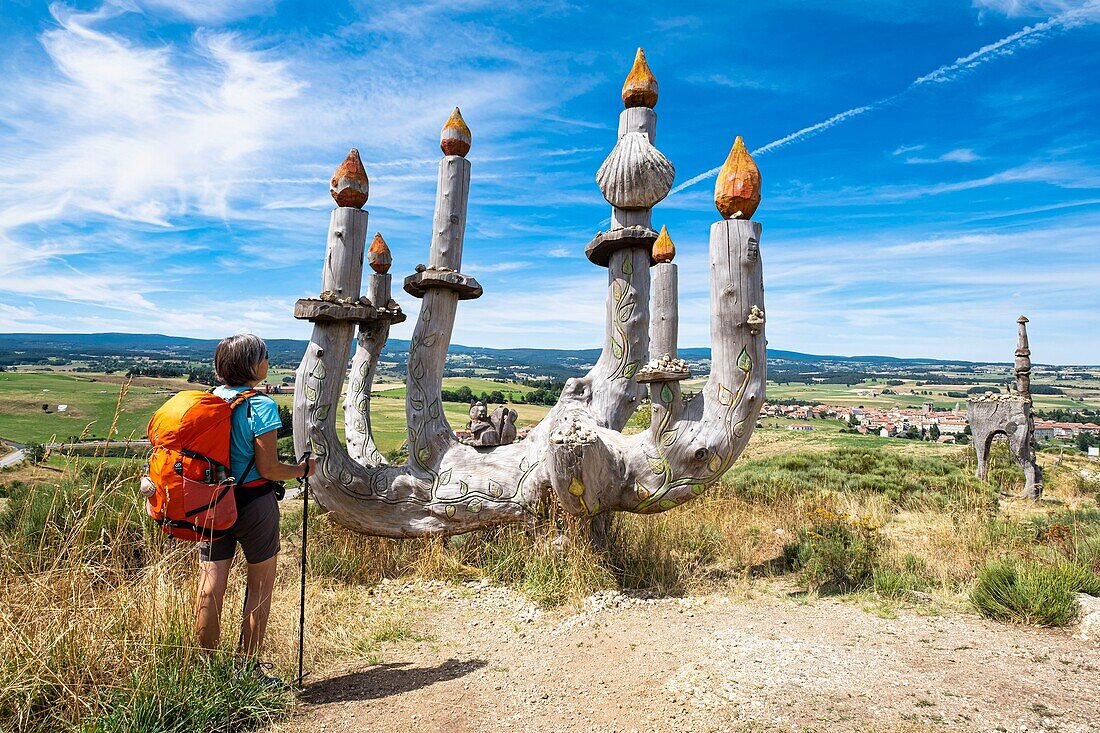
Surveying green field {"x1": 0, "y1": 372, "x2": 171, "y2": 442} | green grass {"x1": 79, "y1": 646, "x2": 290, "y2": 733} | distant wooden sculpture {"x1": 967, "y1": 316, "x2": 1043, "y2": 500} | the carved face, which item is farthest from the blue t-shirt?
distant wooden sculpture {"x1": 967, "y1": 316, "x2": 1043, "y2": 500}

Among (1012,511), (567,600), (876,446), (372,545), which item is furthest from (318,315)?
(876,446)

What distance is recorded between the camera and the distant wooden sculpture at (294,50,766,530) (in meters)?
5.11

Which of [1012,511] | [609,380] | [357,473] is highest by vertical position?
[609,380]

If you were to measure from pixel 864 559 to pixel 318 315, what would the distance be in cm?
538

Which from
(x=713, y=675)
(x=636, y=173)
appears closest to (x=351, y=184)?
(x=636, y=173)

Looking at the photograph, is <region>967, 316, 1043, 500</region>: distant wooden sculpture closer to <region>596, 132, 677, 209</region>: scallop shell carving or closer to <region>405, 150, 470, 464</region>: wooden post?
<region>596, 132, 677, 209</region>: scallop shell carving

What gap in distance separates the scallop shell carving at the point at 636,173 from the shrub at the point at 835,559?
356 centimetres

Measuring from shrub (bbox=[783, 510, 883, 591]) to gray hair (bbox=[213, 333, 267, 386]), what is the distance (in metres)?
4.67

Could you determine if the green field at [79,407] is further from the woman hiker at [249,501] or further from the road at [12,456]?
the woman hiker at [249,501]

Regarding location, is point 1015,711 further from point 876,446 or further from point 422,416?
point 876,446

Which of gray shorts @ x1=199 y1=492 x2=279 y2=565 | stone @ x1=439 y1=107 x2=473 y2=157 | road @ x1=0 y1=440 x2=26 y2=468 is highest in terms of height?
stone @ x1=439 y1=107 x2=473 y2=157

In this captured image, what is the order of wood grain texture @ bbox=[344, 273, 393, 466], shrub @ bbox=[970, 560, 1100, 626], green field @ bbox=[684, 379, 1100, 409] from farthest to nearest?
green field @ bbox=[684, 379, 1100, 409]
wood grain texture @ bbox=[344, 273, 393, 466]
shrub @ bbox=[970, 560, 1100, 626]

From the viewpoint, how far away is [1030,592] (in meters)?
4.35

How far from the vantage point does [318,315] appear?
221 inches
